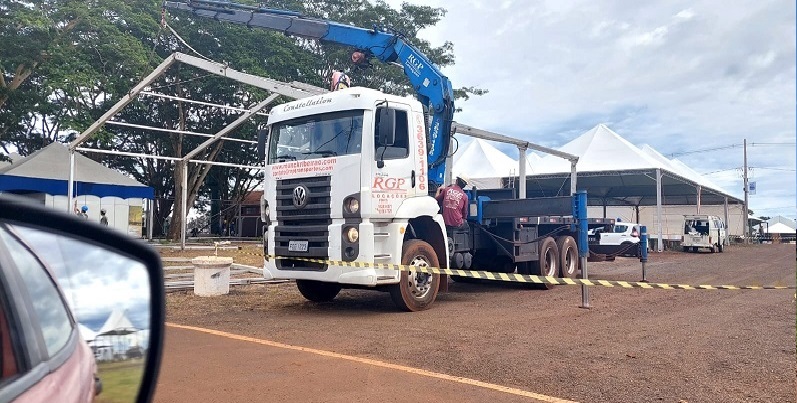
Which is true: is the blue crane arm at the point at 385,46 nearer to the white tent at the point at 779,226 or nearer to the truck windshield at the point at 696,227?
the truck windshield at the point at 696,227

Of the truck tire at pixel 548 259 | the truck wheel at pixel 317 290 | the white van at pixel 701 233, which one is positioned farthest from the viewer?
the white van at pixel 701 233

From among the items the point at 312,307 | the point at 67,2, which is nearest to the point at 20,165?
the point at 67,2

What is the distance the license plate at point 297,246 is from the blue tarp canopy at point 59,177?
11.1m

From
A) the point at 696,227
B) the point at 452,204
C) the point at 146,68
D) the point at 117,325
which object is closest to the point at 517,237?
the point at 452,204

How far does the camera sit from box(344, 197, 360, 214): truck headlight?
809 cm

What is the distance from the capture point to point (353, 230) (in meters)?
8.09

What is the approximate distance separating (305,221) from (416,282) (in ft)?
6.21

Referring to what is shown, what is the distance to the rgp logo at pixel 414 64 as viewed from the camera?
1134 cm

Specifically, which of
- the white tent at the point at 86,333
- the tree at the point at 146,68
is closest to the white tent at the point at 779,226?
the tree at the point at 146,68

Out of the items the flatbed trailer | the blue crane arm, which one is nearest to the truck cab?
the flatbed trailer

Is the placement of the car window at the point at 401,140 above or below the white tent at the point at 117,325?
above

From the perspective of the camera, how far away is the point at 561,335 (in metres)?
6.98

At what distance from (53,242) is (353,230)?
677 cm

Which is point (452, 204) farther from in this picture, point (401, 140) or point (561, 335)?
point (561, 335)
